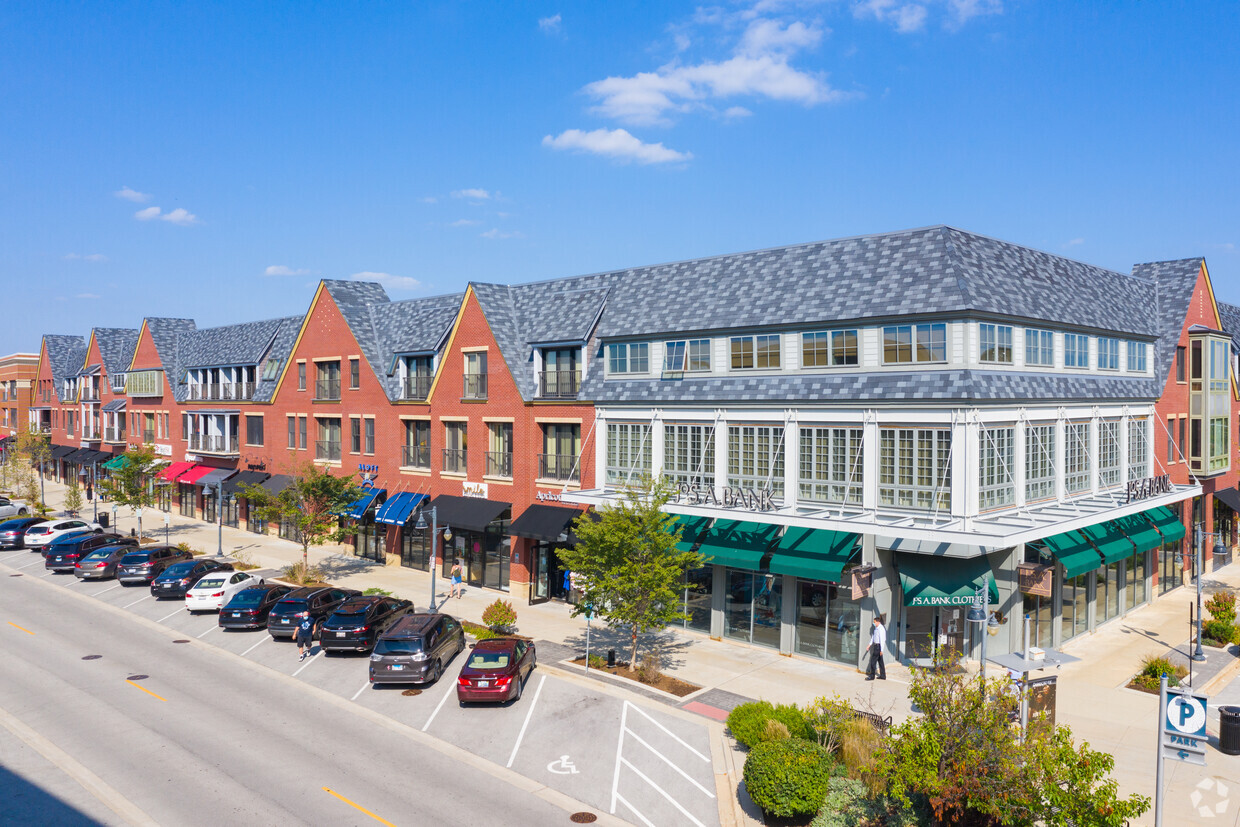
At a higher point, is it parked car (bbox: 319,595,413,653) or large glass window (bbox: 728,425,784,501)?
large glass window (bbox: 728,425,784,501)

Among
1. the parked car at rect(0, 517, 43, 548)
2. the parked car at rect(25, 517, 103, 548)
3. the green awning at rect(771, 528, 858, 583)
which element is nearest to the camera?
the green awning at rect(771, 528, 858, 583)

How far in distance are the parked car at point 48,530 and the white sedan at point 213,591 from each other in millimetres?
20406

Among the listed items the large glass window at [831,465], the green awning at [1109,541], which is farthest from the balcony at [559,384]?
the green awning at [1109,541]

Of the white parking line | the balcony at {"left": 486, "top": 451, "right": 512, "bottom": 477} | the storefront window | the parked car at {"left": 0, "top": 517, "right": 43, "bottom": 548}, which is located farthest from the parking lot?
the parked car at {"left": 0, "top": 517, "right": 43, "bottom": 548}

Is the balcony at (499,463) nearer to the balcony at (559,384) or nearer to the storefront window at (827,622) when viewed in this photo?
the balcony at (559,384)

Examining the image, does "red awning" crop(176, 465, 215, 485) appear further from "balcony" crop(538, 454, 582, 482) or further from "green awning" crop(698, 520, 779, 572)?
"green awning" crop(698, 520, 779, 572)

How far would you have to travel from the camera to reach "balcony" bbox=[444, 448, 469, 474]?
4012 cm

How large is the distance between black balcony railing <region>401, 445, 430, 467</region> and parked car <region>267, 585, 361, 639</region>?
11.7 m

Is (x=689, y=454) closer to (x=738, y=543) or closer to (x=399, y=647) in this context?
(x=738, y=543)

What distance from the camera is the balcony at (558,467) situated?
35312mm

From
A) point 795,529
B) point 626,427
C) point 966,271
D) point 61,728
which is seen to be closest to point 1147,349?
point 966,271

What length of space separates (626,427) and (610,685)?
1169cm

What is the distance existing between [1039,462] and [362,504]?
31686mm

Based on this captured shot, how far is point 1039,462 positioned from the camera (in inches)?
1115
